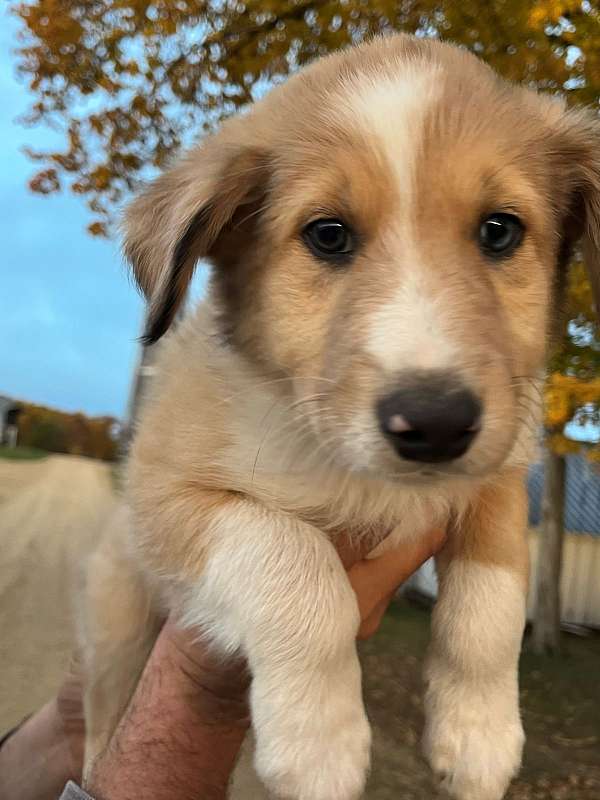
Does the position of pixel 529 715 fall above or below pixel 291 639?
below

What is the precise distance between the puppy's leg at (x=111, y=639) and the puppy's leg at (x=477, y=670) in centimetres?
104

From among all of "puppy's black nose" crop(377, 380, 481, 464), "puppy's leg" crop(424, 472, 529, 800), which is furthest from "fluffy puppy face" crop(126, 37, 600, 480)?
"puppy's leg" crop(424, 472, 529, 800)

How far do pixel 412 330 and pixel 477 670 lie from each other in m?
0.88

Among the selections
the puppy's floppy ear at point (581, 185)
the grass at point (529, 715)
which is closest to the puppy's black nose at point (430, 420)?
the puppy's floppy ear at point (581, 185)

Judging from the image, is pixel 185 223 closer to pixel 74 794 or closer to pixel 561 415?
pixel 74 794

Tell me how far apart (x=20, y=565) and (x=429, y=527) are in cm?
739

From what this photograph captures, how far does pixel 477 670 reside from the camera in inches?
75.7

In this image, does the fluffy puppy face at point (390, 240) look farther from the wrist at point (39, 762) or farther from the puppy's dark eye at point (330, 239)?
the wrist at point (39, 762)

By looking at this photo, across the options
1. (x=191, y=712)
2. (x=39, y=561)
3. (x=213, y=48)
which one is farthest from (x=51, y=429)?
(x=191, y=712)

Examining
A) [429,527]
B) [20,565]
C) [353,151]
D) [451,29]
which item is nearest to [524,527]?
[429,527]

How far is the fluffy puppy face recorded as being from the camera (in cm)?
158

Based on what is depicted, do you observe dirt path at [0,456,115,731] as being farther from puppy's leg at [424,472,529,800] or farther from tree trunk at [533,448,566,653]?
tree trunk at [533,448,566,653]

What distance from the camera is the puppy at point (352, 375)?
5.42 ft

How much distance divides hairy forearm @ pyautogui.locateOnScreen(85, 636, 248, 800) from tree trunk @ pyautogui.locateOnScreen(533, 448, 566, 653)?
561cm
